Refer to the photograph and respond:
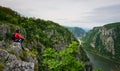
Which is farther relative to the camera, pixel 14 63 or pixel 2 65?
pixel 2 65

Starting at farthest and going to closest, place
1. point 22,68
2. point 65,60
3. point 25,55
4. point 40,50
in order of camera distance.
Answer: point 40,50
point 65,60
point 25,55
point 22,68

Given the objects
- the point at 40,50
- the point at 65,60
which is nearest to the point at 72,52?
the point at 65,60

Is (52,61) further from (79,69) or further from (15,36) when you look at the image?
(15,36)

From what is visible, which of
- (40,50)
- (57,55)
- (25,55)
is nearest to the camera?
(25,55)

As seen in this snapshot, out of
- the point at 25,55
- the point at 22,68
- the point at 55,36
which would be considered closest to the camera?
the point at 22,68

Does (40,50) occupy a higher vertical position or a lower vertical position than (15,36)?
lower

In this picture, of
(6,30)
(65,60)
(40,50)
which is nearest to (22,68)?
(65,60)

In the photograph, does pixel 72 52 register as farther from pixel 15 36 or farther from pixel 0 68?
pixel 0 68

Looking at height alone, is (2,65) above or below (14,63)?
below

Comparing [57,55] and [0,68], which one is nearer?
[0,68]
